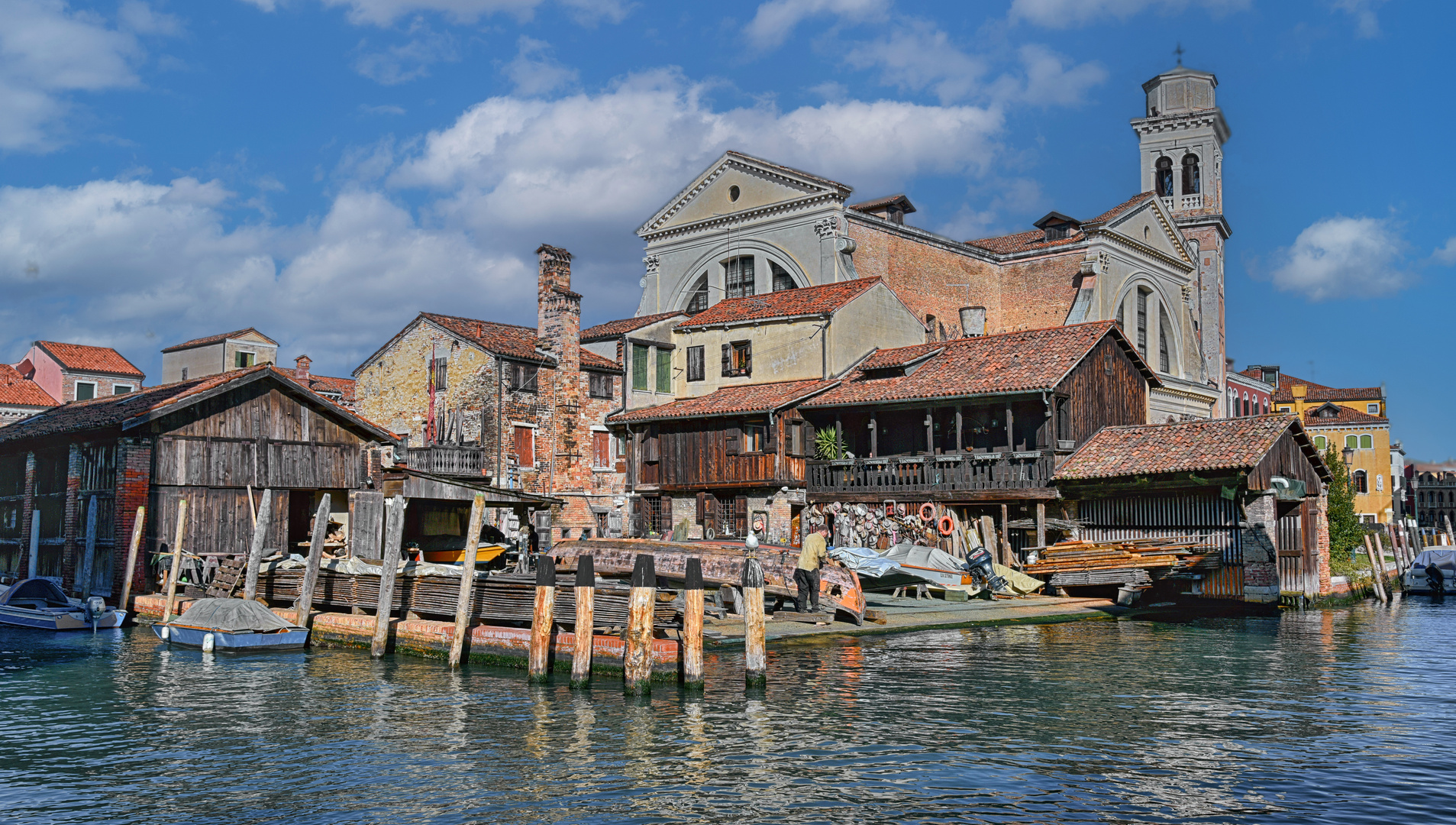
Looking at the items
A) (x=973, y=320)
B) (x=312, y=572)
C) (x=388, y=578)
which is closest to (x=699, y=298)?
(x=973, y=320)

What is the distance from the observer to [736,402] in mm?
34938

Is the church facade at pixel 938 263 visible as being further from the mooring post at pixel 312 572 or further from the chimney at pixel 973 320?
the mooring post at pixel 312 572

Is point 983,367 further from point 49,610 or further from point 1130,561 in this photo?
point 49,610

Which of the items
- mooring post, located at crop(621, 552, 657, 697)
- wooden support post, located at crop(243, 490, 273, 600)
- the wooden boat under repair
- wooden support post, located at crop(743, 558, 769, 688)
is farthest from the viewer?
wooden support post, located at crop(243, 490, 273, 600)

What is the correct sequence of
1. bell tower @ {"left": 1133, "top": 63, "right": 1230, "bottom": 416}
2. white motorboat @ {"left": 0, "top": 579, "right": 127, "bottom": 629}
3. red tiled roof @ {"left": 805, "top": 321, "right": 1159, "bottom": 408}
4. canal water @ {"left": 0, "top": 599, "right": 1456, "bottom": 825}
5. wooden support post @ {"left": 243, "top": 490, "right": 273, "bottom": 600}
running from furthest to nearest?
1. bell tower @ {"left": 1133, "top": 63, "right": 1230, "bottom": 416}
2. red tiled roof @ {"left": 805, "top": 321, "right": 1159, "bottom": 408}
3. white motorboat @ {"left": 0, "top": 579, "right": 127, "bottom": 629}
4. wooden support post @ {"left": 243, "top": 490, "right": 273, "bottom": 600}
5. canal water @ {"left": 0, "top": 599, "right": 1456, "bottom": 825}

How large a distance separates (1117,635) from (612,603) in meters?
9.71

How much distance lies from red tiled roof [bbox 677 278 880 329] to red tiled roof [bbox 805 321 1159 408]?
222 centimetres

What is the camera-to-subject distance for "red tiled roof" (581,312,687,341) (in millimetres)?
40062

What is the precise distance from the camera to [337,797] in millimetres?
10297

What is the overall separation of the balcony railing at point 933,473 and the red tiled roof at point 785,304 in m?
4.86

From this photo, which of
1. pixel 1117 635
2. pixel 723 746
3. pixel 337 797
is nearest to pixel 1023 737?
pixel 723 746

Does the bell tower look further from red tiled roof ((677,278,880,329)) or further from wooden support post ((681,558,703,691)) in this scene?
wooden support post ((681,558,703,691))

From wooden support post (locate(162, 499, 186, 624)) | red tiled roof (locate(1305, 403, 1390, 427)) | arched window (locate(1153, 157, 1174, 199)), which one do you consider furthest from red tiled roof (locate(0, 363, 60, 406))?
red tiled roof (locate(1305, 403, 1390, 427))

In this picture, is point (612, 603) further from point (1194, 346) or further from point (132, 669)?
point (1194, 346)
